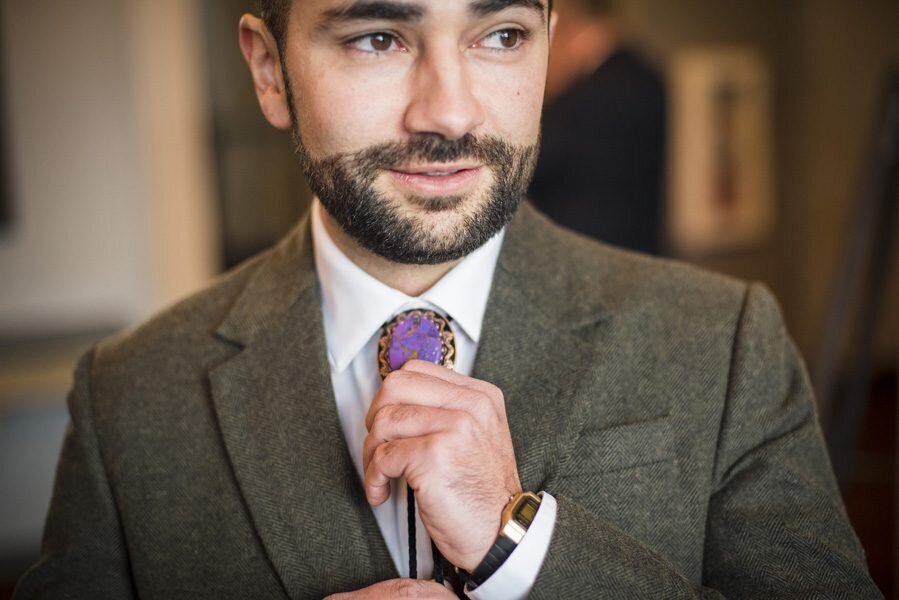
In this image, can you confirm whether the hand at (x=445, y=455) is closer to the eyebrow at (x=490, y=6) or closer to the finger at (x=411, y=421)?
the finger at (x=411, y=421)

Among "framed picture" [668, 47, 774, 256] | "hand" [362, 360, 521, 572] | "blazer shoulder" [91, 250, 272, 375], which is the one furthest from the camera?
"framed picture" [668, 47, 774, 256]

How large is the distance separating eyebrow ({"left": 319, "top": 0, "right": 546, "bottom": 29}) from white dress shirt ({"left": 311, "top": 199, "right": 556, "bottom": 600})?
0.33m

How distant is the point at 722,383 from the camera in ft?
4.13

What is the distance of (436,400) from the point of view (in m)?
1.07

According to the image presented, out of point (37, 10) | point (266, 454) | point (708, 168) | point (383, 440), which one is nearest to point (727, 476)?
point (383, 440)

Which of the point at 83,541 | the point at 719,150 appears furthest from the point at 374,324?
the point at 719,150

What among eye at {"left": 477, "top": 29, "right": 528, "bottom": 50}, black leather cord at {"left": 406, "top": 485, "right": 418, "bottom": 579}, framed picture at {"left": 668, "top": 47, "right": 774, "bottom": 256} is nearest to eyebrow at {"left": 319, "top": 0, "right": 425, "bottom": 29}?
eye at {"left": 477, "top": 29, "right": 528, "bottom": 50}


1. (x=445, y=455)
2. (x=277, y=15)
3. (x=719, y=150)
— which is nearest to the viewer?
(x=445, y=455)

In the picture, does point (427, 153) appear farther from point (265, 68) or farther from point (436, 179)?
point (265, 68)

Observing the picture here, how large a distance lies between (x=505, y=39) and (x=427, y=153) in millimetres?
195

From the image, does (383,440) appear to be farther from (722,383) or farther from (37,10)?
(37,10)

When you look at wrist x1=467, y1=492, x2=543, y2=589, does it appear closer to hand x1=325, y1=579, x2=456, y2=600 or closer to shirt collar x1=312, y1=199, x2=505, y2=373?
hand x1=325, y1=579, x2=456, y2=600

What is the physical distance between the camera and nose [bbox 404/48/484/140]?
111cm

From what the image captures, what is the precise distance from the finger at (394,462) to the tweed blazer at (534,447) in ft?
0.53
